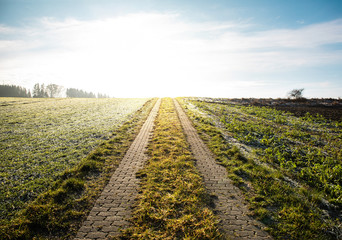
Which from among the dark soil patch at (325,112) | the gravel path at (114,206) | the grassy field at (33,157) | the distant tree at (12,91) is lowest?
the gravel path at (114,206)

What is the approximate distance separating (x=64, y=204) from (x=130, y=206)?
2.10 metres

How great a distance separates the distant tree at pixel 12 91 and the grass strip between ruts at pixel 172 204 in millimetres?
137341

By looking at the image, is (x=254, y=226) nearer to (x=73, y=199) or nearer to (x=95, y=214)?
(x=95, y=214)

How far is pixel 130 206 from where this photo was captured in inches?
200

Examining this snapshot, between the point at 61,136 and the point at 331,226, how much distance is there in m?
15.2

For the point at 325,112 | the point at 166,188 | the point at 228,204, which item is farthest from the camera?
the point at 325,112

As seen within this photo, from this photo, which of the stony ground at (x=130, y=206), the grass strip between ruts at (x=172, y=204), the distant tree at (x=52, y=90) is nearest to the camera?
the grass strip between ruts at (x=172, y=204)

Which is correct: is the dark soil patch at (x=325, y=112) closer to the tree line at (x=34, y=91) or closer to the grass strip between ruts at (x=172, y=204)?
the grass strip between ruts at (x=172, y=204)

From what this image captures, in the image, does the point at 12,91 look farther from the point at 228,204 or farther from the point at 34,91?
the point at 228,204

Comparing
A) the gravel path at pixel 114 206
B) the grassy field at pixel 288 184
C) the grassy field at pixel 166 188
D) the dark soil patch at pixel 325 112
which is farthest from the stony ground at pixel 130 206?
the dark soil patch at pixel 325 112

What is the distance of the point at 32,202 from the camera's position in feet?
16.6

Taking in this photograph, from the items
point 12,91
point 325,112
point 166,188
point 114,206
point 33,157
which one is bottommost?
point 114,206

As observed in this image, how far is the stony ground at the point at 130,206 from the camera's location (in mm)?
4246

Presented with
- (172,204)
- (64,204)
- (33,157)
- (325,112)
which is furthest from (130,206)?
(325,112)
